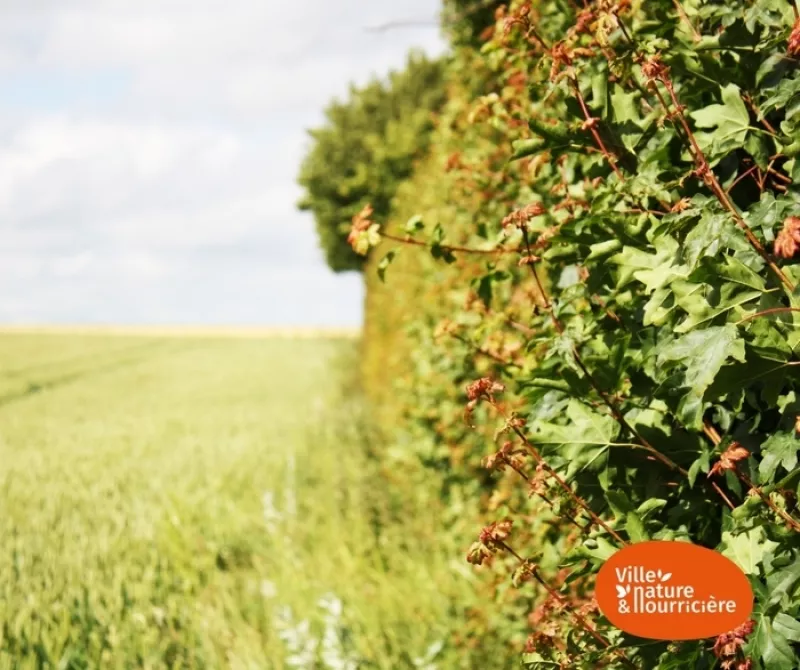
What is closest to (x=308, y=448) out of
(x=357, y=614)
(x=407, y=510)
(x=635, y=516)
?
(x=407, y=510)

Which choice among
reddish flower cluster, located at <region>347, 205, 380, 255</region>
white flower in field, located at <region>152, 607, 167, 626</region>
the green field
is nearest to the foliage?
the green field

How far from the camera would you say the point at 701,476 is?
1855 mm

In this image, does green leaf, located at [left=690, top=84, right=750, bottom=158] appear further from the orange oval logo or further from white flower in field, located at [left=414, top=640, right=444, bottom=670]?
white flower in field, located at [left=414, top=640, right=444, bottom=670]

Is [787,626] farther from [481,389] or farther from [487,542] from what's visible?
[481,389]

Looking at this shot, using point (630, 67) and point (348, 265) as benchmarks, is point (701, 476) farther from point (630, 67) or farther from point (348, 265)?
point (348, 265)

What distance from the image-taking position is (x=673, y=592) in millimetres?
1620

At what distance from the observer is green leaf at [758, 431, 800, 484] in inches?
60.3

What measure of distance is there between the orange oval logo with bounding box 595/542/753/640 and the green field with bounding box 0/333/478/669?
1970mm

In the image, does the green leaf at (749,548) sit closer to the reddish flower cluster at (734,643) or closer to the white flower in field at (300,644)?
the reddish flower cluster at (734,643)

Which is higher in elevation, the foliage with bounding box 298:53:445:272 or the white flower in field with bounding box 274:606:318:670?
the foliage with bounding box 298:53:445:272

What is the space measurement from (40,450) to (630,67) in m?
8.27

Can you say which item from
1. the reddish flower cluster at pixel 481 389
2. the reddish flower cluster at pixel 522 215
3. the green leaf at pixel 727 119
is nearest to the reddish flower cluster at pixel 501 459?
the reddish flower cluster at pixel 481 389

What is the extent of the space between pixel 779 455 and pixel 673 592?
1.20ft

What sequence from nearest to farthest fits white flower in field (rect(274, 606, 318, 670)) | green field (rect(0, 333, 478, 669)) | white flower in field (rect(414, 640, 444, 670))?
white flower in field (rect(414, 640, 444, 670)) → white flower in field (rect(274, 606, 318, 670)) → green field (rect(0, 333, 478, 669))
